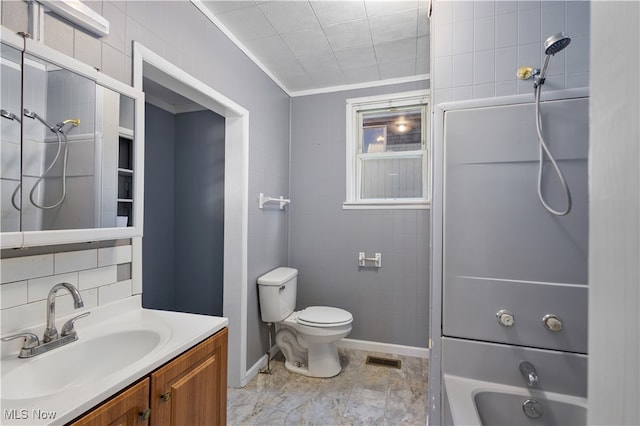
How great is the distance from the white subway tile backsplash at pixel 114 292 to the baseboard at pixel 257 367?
1.21 m

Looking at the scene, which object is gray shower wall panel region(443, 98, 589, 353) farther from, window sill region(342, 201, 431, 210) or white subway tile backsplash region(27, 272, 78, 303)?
white subway tile backsplash region(27, 272, 78, 303)

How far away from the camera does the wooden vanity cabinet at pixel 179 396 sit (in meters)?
0.79

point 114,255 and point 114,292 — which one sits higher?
point 114,255

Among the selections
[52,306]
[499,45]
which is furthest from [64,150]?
[499,45]

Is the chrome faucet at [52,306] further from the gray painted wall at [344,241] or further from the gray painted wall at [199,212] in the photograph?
the gray painted wall at [344,241]

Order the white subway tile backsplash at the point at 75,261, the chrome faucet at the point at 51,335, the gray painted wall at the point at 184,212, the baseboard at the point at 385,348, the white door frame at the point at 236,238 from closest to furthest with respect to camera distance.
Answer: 1. the chrome faucet at the point at 51,335
2. the white subway tile backsplash at the point at 75,261
3. the white door frame at the point at 236,238
4. the baseboard at the point at 385,348
5. the gray painted wall at the point at 184,212

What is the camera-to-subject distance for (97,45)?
114 centimetres

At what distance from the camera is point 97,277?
1.16 meters

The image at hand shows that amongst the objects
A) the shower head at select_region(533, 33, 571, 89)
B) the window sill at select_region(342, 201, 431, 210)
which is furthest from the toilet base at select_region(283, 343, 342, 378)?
the shower head at select_region(533, 33, 571, 89)

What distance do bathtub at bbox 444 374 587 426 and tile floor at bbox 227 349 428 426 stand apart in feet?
1.98

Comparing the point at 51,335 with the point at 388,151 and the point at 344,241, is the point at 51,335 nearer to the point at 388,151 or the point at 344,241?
the point at 344,241

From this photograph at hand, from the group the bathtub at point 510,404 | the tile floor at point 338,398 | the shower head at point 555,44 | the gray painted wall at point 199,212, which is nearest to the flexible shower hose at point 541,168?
the shower head at point 555,44

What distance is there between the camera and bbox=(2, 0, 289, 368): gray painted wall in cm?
111

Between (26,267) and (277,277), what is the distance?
1559mm
